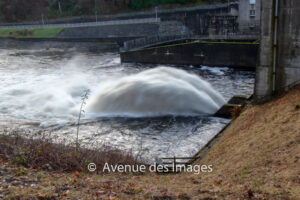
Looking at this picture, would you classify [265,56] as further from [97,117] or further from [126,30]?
[126,30]

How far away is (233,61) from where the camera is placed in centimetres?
4184

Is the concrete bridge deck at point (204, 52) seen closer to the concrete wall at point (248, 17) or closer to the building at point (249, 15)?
the building at point (249, 15)

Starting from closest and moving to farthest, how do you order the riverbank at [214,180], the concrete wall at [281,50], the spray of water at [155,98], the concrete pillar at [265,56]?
the riverbank at [214,180]
the concrete wall at [281,50]
the concrete pillar at [265,56]
the spray of water at [155,98]

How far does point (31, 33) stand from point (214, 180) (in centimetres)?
9521

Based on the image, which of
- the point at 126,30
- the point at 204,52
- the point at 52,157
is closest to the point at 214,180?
the point at 52,157

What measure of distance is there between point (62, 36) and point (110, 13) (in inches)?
760

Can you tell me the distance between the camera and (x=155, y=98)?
2372 centimetres

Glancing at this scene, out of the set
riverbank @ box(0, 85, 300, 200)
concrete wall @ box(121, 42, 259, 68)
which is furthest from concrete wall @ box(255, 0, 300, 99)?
concrete wall @ box(121, 42, 259, 68)

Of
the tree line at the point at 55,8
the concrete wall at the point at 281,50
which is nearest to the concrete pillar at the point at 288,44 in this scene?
the concrete wall at the point at 281,50

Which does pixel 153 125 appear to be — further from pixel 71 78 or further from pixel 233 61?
pixel 233 61

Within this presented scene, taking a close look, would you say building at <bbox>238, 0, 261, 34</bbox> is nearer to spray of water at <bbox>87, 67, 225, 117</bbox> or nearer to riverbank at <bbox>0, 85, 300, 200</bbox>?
spray of water at <bbox>87, 67, 225, 117</bbox>

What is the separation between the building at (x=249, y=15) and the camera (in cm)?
5075

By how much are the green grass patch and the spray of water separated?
231 feet

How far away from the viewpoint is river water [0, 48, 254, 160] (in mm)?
17547
